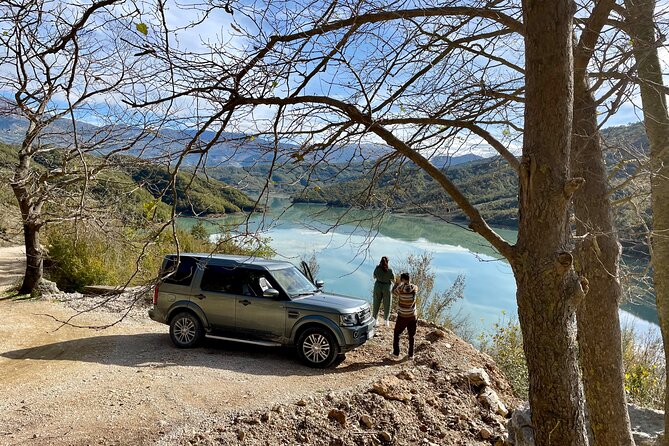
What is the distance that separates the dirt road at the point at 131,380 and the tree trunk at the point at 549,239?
15.7ft

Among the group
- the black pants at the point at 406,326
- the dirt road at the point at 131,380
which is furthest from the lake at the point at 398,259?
the dirt road at the point at 131,380

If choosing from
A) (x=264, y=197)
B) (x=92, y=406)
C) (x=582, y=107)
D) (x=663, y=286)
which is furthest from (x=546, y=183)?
(x=92, y=406)

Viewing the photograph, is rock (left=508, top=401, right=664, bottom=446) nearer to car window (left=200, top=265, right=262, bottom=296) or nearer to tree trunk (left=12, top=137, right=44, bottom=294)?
car window (left=200, top=265, right=262, bottom=296)

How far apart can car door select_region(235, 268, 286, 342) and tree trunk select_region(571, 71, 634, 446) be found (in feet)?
18.1

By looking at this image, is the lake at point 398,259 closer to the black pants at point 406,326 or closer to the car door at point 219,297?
the car door at point 219,297

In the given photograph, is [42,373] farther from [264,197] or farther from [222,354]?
[264,197]

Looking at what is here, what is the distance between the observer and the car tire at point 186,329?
9516 mm

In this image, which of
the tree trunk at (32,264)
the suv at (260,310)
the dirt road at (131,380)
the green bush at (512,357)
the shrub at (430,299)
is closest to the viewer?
the dirt road at (131,380)

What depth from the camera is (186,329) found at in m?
9.58

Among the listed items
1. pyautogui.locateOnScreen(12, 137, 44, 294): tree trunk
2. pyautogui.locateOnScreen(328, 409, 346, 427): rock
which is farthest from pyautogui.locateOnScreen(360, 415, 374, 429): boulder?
pyautogui.locateOnScreen(12, 137, 44, 294): tree trunk

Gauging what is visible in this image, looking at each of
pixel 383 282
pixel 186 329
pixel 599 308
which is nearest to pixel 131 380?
pixel 186 329

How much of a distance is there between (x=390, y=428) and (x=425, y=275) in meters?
9.07

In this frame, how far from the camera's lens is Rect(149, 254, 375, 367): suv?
28.7ft

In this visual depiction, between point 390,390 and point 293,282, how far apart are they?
314cm
